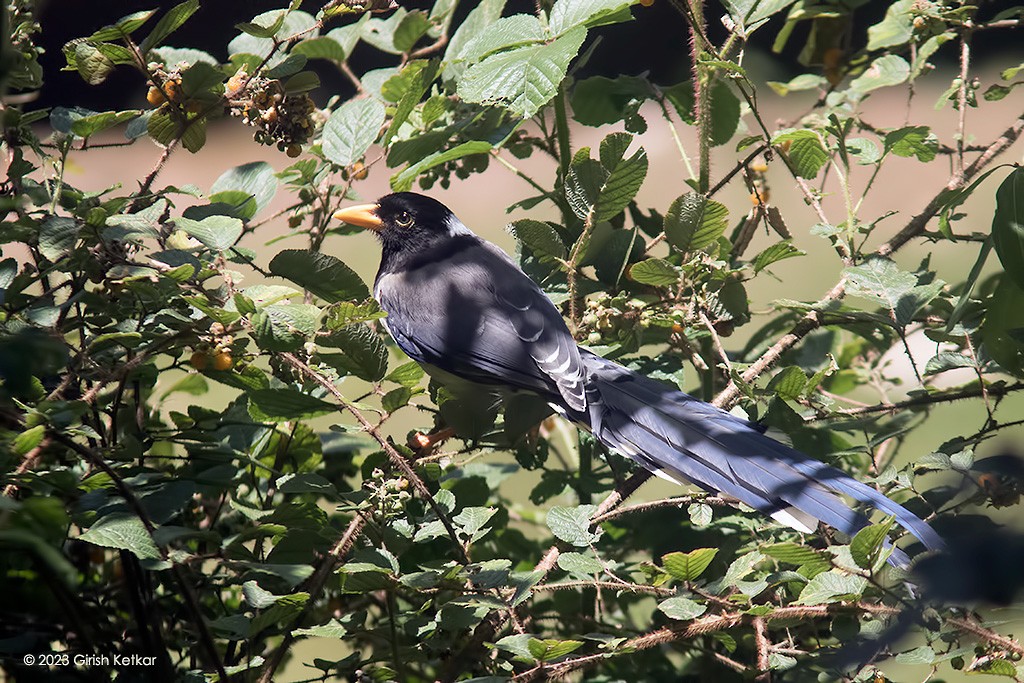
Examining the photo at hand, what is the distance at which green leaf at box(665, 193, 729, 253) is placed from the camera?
77.8 inches

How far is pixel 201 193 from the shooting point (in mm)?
2012

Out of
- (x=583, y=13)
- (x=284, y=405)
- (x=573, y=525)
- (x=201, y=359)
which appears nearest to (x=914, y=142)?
(x=583, y=13)

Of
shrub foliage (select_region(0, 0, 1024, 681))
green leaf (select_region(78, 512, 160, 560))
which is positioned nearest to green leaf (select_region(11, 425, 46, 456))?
shrub foliage (select_region(0, 0, 1024, 681))

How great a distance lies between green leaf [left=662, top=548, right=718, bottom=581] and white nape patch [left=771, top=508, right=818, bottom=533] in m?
0.25

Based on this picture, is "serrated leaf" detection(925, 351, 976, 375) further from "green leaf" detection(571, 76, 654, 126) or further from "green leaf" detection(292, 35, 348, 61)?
"green leaf" detection(292, 35, 348, 61)

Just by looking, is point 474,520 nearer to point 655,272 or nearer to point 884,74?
point 655,272

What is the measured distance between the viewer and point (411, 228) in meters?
2.99

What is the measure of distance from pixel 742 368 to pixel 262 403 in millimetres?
1071

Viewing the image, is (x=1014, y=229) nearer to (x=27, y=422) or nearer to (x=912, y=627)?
(x=912, y=627)

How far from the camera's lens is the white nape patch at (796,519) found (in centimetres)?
183

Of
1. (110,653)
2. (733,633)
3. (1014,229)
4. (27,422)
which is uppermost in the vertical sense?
(1014,229)

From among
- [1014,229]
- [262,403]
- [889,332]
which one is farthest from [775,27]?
[262,403]

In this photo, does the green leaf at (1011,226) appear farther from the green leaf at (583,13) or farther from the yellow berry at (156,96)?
the yellow berry at (156,96)

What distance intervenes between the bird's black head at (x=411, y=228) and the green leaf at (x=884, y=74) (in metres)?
1.25
